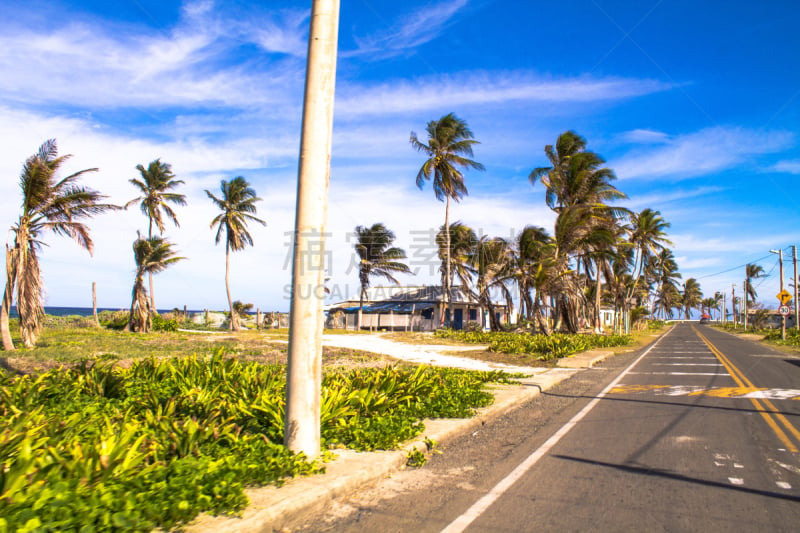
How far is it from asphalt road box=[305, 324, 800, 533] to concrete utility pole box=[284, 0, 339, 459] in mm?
1033

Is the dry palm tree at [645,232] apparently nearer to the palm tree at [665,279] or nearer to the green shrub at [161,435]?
the palm tree at [665,279]

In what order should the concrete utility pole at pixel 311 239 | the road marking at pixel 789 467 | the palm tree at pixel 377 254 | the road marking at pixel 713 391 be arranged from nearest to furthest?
the concrete utility pole at pixel 311 239 → the road marking at pixel 789 467 → the road marking at pixel 713 391 → the palm tree at pixel 377 254

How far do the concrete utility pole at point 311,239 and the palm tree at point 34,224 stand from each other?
13.1m

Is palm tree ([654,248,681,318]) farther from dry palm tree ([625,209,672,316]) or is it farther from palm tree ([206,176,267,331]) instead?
palm tree ([206,176,267,331])

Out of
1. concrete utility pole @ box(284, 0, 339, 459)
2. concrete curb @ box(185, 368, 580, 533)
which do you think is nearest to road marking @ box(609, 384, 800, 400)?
concrete curb @ box(185, 368, 580, 533)

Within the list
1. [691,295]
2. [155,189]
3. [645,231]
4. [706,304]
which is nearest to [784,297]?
[645,231]

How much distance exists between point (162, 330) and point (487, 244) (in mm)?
23477

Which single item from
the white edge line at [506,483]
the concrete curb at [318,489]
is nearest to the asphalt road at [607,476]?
the white edge line at [506,483]

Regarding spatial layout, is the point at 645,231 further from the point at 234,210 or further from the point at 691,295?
the point at 691,295

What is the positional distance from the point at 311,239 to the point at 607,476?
3.99 m

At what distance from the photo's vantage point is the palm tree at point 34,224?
48.6ft

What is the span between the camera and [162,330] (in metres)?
31.6

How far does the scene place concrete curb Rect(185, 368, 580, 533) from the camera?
12.7 feet

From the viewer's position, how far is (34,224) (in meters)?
15.4
